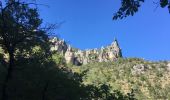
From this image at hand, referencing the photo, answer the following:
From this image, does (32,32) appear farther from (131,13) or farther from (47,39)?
(131,13)

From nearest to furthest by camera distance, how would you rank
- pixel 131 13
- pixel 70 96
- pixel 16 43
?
1. pixel 131 13
2. pixel 16 43
3. pixel 70 96

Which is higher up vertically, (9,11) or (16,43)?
(9,11)

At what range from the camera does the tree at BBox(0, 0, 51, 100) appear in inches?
969

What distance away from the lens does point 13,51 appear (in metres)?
24.9

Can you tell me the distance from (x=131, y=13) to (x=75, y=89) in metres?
18.6

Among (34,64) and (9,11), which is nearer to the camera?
(9,11)

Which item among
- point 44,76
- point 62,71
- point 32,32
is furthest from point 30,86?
point 32,32

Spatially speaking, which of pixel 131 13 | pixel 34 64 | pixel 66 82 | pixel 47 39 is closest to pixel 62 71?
pixel 66 82

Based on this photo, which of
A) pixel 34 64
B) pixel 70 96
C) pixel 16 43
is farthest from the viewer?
pixel 70 96

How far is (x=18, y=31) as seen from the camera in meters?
24.9

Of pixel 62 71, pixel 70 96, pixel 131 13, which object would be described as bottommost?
pixel 131 13

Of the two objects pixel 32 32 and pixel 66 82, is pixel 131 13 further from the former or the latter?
pixel 66 82

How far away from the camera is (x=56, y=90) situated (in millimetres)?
28938

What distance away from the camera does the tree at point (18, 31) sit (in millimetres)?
24609
